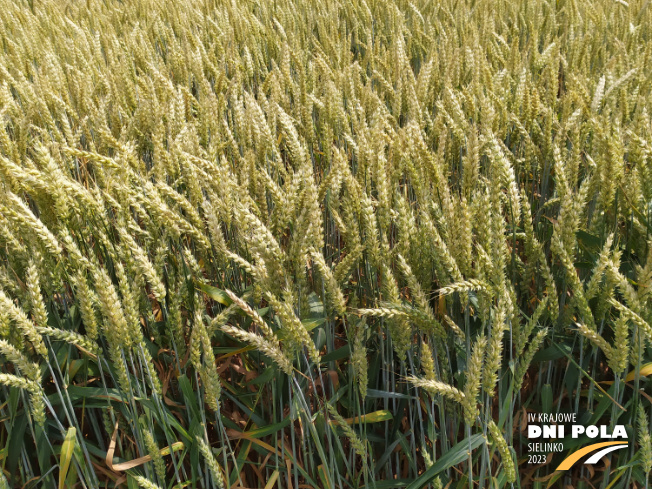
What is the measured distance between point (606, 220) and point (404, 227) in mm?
665

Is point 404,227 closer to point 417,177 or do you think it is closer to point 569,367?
point 417,177

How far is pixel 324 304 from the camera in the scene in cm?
110

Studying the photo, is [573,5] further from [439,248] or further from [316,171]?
[439,248]

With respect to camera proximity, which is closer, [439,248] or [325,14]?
[439,248]


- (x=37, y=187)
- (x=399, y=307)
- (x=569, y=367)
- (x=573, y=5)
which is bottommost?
(x=569, y=367)

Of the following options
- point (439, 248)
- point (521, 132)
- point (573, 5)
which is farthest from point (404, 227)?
point (573, 5)

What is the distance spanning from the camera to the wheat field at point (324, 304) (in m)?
0.92

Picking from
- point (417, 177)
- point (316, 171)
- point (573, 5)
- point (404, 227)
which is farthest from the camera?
point (573, 5)

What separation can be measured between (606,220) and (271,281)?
0.89 meters

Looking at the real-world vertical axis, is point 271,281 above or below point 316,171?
below

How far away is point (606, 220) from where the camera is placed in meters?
1.32

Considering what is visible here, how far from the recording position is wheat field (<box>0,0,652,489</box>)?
3.02 feet

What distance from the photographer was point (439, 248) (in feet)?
2.91

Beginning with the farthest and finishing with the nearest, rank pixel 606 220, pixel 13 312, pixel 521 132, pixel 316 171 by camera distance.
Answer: pixel 316 171 < pixel 521 132 < pixel 606 220 < pixel 13 312
